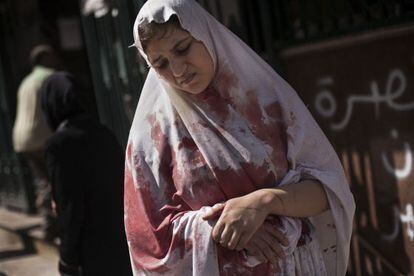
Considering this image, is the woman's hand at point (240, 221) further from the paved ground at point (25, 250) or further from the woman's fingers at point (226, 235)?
the paved ground at point (25, 250)

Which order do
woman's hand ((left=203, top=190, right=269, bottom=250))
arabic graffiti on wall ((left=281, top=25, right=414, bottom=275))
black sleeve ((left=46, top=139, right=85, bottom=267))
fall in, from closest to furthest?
woman's hand ((left=203, top=190, right=269, bottom=250)) < black sleeve ((left=46, top=139, right=85, bottom=267)) < arabic graffiti on wall ((left=281, top=25, right=414, bottom=275))

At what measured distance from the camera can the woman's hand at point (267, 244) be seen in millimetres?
1883

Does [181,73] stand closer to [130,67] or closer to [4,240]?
[130,67]

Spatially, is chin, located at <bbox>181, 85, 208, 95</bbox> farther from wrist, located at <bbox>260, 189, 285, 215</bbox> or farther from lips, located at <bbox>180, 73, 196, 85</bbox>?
wrist, located at <bbox>260, 189, 285, 215</bbox>

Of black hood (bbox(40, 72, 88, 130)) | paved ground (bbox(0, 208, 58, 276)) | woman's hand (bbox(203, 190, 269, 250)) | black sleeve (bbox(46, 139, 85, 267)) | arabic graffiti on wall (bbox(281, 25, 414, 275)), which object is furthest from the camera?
paved ground (bbox(0, 208, 58, 276))

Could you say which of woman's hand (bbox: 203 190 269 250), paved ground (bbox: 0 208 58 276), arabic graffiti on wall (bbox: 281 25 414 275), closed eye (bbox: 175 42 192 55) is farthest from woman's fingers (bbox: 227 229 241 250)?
paved ground (bbox: 0 208 58 276)

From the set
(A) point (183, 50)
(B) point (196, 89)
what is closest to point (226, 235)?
(B) point (196, 89)

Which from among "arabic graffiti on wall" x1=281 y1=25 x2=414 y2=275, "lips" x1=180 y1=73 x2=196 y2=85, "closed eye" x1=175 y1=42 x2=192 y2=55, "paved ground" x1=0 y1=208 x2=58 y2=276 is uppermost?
"closed eye" x1=175 y1=42 x2=192 y2=55

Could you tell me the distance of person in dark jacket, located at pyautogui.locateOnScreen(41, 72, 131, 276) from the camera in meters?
3.12

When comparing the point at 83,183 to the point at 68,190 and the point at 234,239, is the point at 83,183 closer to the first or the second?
the point at 68,190

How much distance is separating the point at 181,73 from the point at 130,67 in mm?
1649

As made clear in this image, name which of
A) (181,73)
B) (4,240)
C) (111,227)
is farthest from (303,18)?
(4,240)

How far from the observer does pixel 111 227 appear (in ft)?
10.8

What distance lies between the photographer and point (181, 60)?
1.90 meters
